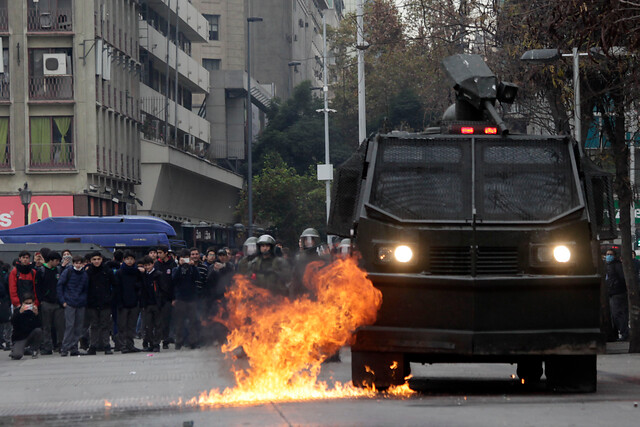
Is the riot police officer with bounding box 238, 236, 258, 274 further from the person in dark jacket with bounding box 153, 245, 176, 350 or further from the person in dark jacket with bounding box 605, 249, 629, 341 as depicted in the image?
the person in dark jacket with bounding box 605, 249, 629, 341

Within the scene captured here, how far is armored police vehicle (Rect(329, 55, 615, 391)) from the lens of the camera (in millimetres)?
11672

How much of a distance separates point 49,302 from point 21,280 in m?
0.76

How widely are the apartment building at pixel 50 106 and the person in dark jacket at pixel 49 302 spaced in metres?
23.3

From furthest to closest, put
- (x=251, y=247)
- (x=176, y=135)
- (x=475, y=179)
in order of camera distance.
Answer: (x=176, y=135)
(x=251, y=247)
(x=475, y=179)

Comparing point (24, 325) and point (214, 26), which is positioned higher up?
point (214, 26)

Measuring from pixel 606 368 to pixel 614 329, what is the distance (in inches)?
318

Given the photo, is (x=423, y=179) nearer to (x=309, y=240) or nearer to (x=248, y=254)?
(x=309, y=240)

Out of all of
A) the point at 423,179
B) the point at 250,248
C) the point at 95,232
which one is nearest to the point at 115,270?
the point at 250,248

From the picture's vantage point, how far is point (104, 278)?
23547 millimetres

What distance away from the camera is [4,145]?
47.0m

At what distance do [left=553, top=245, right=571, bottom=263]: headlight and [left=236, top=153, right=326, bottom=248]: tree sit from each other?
2089 inches

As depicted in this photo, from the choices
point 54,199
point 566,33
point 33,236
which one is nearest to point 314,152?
point 54,199

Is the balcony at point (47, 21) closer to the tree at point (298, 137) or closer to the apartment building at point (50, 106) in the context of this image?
the apartment building at point (50, 106)

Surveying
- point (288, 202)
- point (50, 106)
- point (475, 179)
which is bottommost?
point (475, 179)
